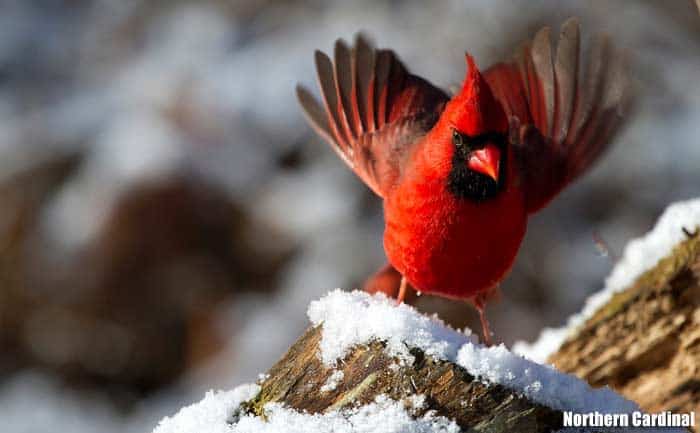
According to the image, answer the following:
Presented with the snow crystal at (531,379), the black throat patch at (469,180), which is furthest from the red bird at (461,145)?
the snow crystal at (531,379)

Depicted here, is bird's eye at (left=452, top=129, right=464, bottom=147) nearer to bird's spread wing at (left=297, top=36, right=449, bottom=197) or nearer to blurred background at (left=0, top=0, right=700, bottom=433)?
bird's spread wing at (left=297, top=36, right=449, bottom=197)

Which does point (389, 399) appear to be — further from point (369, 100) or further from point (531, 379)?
point (369, 100)

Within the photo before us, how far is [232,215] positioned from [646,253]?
2.29 m

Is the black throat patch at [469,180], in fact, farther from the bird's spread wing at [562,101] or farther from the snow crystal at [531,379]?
the snow crystal at [531,379]

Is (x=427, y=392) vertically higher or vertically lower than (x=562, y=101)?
lower

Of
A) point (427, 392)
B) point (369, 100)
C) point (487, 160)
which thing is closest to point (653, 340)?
point (487, 160)

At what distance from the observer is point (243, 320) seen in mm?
4254

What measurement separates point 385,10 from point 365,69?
216 centimetres

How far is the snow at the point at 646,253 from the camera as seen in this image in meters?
2.49

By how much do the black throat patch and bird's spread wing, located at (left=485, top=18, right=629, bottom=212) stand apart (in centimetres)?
42

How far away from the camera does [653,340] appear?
8.10ft

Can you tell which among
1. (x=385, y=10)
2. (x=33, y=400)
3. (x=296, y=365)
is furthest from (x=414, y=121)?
(x=33, y=400)

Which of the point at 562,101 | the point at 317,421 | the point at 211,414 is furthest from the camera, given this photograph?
the point at 562,101

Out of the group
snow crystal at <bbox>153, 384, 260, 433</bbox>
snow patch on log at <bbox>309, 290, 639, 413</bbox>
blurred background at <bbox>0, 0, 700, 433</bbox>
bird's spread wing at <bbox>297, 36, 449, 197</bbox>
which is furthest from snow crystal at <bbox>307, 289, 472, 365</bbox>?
blurred background at <bbox>0, 0, 700, 433</bbox>
